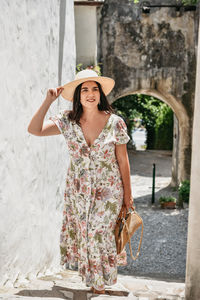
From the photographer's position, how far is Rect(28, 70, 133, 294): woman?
2.50m

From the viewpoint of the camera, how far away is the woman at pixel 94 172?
250 cm

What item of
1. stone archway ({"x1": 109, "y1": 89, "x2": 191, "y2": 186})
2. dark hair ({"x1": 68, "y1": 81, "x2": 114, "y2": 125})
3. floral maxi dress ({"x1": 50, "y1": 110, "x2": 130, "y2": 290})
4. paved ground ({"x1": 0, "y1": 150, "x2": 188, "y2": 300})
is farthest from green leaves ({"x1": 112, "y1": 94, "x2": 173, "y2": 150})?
floral maxi dress ({"x1": 50, "y1": 110, "x2": 130, "y2": 290})

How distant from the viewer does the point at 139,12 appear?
331 inches

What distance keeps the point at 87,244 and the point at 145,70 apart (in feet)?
22.6

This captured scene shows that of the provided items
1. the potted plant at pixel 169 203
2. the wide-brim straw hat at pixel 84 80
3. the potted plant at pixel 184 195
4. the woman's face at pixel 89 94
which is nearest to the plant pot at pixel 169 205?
the potted plant at pixel 169 203

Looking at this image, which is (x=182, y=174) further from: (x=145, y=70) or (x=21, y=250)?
(x=21, y=250)

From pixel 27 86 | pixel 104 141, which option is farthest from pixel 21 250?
pixel 27 86

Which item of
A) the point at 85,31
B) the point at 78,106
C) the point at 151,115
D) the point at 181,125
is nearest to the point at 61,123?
the point at 78,106

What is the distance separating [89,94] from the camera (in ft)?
8.27

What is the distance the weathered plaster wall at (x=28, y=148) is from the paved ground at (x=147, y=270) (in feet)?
0.67

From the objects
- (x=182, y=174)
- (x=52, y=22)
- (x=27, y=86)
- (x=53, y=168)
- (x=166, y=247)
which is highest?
(x=52, y=22)

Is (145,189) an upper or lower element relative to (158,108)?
lower

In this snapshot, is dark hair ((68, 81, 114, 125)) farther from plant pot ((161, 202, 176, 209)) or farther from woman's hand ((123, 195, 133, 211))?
plant pot ((161, 202, 176, 209))

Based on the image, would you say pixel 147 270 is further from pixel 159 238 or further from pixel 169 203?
pixel 169 203
